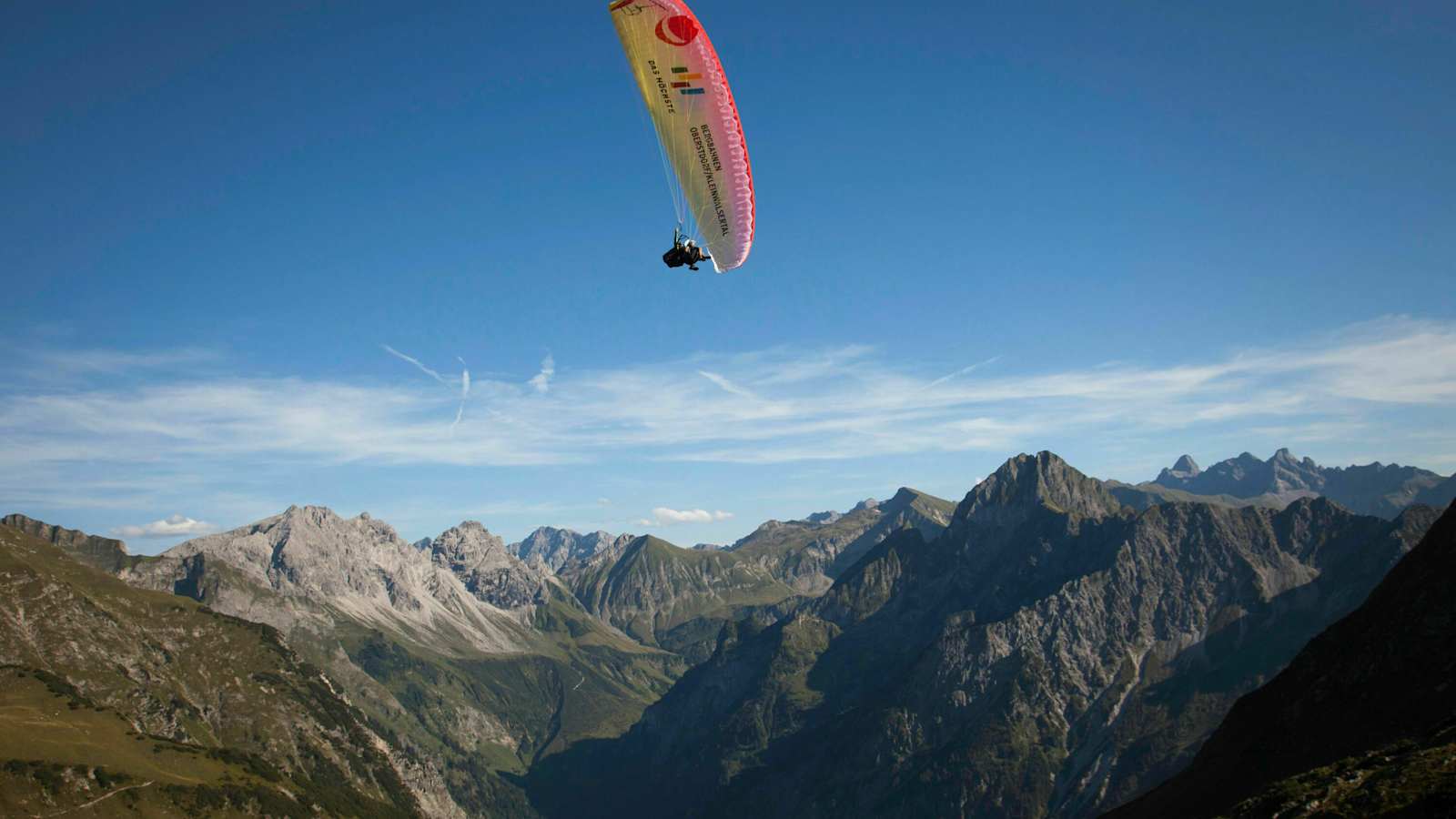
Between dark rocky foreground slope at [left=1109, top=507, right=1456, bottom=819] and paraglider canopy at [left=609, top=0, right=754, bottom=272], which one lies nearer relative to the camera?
paraglider canopy at [left=609, top=0, right=754, bottom=272]

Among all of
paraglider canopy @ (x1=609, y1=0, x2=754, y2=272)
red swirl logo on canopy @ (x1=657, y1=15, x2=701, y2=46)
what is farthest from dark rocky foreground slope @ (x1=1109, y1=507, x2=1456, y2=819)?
red swirl logo on canopy @ (x1=657, y1=15, x2=701, y2=46)

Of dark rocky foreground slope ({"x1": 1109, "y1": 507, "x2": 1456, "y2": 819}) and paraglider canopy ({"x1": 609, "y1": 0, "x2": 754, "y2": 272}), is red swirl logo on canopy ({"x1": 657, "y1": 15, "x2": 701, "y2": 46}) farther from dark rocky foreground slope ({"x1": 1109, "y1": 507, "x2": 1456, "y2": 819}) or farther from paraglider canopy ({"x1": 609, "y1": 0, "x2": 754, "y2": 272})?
dark rocky foreground slope ({"x1": 1109, "y1": 507, "x2": 1456, "y2": 819})

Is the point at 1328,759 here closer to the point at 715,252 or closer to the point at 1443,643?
the point at 1443,643

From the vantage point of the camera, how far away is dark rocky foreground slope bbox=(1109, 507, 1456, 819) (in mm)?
100188

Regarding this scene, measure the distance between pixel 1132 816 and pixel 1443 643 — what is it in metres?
44.0

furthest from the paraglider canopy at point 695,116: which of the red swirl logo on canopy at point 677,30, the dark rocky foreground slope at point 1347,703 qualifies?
the dark rocky foreground slope at point 1347,703

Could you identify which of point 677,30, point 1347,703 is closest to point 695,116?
point 677,30

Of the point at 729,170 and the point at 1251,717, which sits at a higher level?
the point at 729,170

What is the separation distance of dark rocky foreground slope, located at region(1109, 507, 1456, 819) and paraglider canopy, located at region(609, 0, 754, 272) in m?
68.6

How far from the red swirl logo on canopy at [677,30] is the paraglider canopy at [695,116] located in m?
0.07

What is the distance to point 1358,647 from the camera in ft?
391

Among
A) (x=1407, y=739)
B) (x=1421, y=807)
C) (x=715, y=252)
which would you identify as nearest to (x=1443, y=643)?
(x=1407, y=739)

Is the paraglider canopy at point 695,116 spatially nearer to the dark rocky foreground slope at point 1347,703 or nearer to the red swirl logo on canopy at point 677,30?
the red swirl logo on canopy at point 677,30

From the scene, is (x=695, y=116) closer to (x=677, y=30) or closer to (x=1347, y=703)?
(x=677, y=30)
